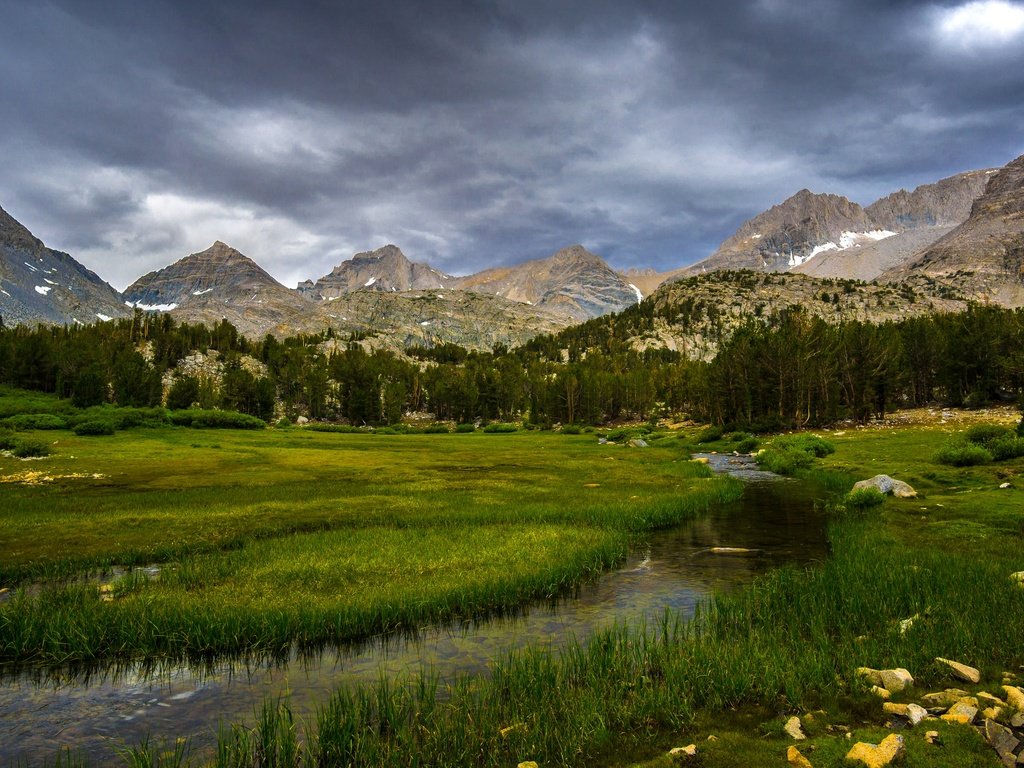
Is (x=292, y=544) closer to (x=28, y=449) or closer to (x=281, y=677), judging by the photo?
(x=281, y=677)

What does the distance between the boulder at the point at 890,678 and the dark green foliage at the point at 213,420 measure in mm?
115728

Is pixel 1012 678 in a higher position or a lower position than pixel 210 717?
higher

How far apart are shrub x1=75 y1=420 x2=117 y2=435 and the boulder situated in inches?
3719

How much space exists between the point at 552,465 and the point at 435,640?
43.8 m

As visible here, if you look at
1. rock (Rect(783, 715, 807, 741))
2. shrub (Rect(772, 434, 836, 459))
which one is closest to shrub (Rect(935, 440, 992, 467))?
shrub (Rect(772, 434, 836, 459))

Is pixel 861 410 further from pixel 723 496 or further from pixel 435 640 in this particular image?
pixel 435 640

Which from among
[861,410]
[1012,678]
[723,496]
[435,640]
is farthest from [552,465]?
[861,410]

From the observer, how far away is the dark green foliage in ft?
345

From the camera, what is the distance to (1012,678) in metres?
9.23

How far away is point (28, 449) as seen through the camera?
5409 cm

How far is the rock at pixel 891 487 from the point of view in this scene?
29.8 m

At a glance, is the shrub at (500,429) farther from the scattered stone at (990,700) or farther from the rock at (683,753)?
the rock at (683,753)

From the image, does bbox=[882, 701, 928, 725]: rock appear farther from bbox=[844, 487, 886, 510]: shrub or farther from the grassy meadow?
bbox=[844, 487, 886, 510]: shrub

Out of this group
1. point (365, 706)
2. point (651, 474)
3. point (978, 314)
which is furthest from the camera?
point (978, 314)
